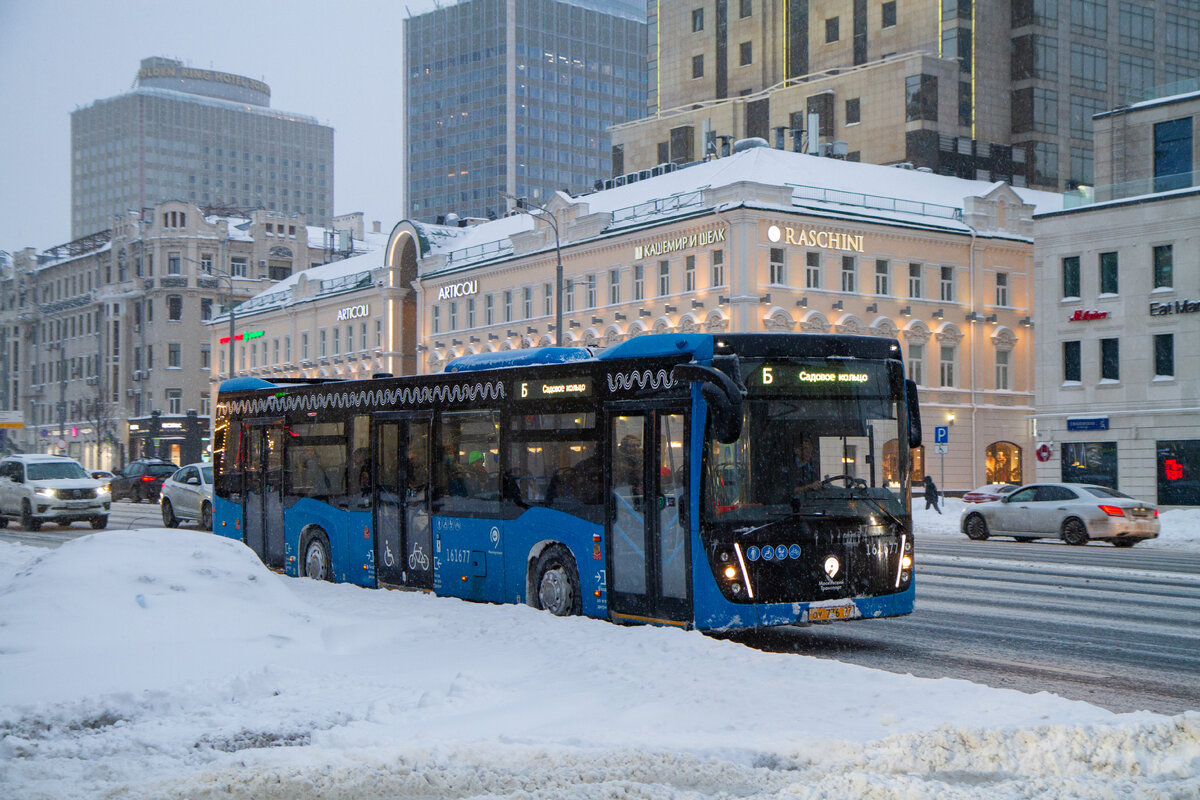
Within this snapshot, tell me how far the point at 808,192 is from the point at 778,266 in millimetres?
4491

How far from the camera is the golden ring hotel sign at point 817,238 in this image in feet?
173

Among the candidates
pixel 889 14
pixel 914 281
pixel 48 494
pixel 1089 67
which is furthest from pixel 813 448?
pixel 1089 67

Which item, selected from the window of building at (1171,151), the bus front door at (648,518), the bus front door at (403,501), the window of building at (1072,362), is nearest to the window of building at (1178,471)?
the window of building at (1072,362)

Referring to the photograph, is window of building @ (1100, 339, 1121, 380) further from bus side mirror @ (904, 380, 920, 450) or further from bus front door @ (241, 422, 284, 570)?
bus side mirror @ (904, 380, 920, 450)

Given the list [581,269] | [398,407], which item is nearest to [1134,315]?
[581,269]

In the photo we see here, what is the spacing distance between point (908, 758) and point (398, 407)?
10.4 metres

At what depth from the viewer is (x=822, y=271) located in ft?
177

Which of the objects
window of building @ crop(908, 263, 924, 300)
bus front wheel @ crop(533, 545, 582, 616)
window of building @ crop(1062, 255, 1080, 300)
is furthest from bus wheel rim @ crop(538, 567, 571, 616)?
window of building @ crop(908, 263, 924, 300)

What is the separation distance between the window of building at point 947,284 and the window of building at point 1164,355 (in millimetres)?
14058

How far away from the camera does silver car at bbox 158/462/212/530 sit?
33094 millimetres

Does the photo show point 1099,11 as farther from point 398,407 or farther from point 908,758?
point 908,758

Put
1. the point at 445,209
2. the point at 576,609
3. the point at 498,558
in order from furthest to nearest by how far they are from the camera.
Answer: the point at 445,209
the point at 498,558
the point at 576,609

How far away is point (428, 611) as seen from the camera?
1366cm

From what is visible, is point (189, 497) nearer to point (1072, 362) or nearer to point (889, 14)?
point (1072, 362)
